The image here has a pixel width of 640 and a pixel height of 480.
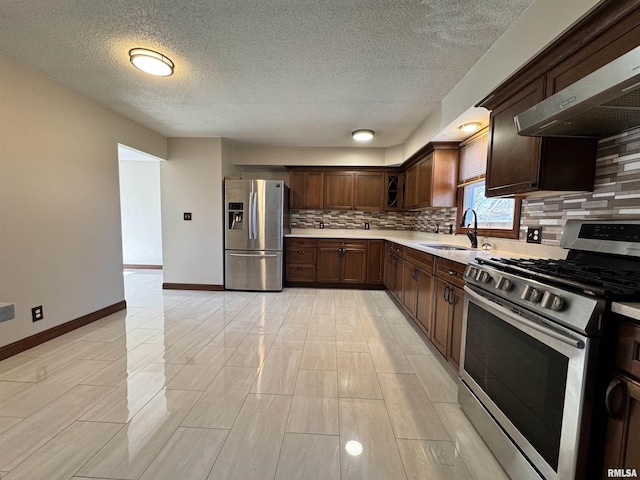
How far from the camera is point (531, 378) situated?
111cm

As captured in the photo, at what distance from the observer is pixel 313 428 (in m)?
1.44

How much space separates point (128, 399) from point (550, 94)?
2.98 metres

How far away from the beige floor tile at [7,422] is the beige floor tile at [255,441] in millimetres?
1162

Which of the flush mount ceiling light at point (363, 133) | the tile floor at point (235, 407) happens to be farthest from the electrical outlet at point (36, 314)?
the flush mount ceiling light at point (363, 133)

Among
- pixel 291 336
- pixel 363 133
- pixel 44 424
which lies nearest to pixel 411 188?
pixel 363 133

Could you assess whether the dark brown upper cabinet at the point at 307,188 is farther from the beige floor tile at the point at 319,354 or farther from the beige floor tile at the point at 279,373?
the beige floor tile at the point at 279,373

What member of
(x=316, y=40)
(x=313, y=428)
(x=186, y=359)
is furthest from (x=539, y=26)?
(x=186, y=359)

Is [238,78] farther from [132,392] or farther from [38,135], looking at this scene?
[132,392]

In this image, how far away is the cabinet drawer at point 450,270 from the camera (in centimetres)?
184

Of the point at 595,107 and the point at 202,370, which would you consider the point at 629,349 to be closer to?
the point at 595,107

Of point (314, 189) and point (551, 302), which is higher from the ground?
point (314, 189)

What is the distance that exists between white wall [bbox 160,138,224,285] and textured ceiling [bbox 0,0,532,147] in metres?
1.03

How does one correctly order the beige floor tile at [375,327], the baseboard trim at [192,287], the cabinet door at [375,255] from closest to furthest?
1. the beige floor tile at [375,327]
2. the baseboard trim at [192,287]
3. the cabinet door at [375,255]

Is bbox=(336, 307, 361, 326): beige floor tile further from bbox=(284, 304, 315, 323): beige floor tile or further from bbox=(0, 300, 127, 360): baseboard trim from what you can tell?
bbox=(0, 300, 127, 360): baseboard trim
